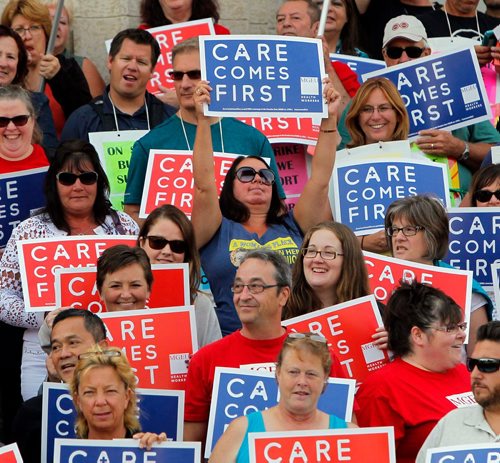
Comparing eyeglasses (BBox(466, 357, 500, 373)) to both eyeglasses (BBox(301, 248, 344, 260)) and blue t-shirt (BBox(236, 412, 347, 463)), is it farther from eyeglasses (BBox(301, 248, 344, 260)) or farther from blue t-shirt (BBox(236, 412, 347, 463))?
eyeglasses (BBox(301, 248, 344, 260))

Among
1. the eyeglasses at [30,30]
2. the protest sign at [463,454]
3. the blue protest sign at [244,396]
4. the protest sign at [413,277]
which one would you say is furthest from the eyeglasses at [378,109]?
the protest sign at [463,454]

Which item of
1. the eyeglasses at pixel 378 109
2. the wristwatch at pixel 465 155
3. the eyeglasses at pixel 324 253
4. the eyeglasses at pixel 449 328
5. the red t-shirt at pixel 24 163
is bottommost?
the eyeglasses at pixel 449 328

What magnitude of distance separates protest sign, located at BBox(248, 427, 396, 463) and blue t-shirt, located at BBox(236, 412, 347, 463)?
0.20 metres

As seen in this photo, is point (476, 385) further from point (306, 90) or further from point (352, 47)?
point (352, 47)

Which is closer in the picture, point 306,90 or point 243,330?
point 243,330

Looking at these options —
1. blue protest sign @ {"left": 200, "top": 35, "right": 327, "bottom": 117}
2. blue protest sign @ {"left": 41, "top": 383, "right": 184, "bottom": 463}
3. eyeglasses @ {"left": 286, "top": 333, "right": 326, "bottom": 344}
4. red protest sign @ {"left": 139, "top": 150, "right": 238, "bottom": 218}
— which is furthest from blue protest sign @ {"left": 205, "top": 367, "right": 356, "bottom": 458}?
red protest sign @ {"left": 139, "top": 150, "right": 238, "bottom": 218}

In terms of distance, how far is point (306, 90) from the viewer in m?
12.0

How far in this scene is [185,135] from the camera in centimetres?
1268

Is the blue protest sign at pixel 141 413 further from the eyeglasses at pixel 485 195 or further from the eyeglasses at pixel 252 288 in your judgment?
the eyeglasses at pixel 485 195

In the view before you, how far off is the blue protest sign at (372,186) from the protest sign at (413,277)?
1010mm

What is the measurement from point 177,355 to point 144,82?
3270 millimetres

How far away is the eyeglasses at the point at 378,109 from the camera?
42.2ft

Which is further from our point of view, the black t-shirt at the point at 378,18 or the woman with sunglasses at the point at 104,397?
the black t-shirt at the point at 378,18

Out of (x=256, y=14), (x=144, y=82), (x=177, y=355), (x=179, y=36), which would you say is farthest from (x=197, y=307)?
(x=256, y=14)
